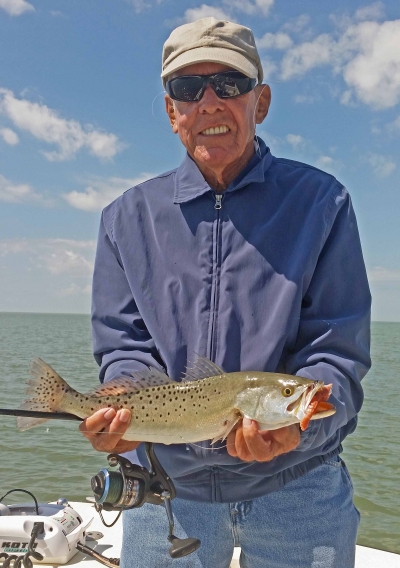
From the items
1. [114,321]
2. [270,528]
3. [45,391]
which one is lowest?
[270,528]

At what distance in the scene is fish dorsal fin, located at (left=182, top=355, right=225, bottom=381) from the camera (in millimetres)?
3234

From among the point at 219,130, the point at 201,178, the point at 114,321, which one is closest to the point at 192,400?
the point at 114,321

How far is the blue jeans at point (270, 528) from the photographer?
3277 mm

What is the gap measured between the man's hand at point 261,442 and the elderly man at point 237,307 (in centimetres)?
1

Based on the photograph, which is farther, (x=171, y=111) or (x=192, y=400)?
(x=171, y=111)

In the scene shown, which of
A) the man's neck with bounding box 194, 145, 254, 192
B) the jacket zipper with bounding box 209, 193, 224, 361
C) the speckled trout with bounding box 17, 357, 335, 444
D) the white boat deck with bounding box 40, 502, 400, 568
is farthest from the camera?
the white boat deck with bounding box 40, 502, 400, 568

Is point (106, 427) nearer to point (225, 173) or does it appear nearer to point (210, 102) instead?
point (225, 173)

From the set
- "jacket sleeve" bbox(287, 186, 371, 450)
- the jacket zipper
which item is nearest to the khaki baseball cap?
the jacket zipper

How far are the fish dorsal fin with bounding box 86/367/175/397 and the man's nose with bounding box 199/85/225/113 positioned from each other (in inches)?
62.0

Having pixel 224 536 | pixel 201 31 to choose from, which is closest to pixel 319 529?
pixel 224 536

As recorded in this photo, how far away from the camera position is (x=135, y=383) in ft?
11.3

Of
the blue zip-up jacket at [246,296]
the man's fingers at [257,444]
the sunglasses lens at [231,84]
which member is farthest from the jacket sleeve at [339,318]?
the sunglasses lens at [231,84]

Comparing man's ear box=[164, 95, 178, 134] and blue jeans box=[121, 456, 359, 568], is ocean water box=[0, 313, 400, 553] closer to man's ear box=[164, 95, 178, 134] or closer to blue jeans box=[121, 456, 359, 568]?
blue jeans box=[121, 456, 359, 568]

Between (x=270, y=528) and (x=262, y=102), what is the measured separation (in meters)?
2.65
